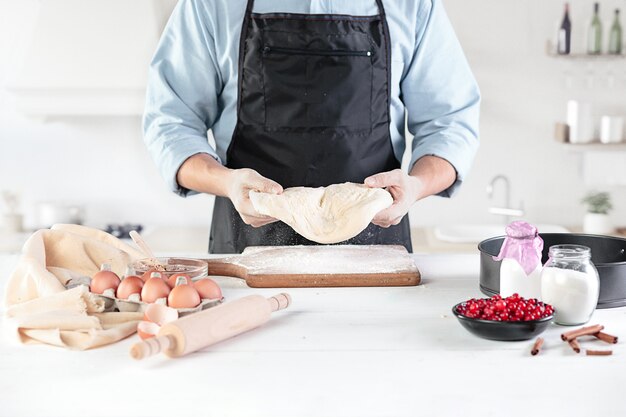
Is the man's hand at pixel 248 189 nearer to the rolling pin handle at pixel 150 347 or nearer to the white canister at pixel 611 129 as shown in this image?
the rolling pin handle at pixel 150 347

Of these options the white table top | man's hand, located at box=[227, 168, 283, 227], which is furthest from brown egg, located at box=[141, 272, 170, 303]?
man's hand, located at box=[227, 168, 283, 227]

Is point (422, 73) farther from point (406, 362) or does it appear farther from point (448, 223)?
point (448, 223)

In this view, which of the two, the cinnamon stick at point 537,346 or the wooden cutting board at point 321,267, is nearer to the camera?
the cinnamon stick at point 537,346

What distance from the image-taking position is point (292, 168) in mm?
2102

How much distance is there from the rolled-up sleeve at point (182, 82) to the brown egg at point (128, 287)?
657 millimetres

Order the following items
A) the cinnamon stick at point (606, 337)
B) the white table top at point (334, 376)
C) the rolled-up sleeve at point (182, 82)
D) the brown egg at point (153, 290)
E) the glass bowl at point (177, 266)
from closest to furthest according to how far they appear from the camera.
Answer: the white table top at point (334, 376) < the cinnamon stick at point (606, 337) < the brown egg at point (153, 290) < the glass bowl at point (177, 266) < the rolled-up sleeve at point (182, 82)

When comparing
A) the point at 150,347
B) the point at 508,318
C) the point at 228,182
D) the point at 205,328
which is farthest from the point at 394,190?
the point at 150,347

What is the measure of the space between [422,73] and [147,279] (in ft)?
3.39

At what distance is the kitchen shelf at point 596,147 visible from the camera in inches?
157

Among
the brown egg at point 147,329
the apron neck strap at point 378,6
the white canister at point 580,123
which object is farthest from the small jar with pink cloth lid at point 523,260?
the white canister at point 580,123

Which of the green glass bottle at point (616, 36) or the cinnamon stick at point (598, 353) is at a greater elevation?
the green glass bottle at point (616, 36)

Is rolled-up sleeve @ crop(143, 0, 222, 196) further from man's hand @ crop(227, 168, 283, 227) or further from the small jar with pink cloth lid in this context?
the small jar with pink cloth lid

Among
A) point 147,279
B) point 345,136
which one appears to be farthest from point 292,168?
point 147,279

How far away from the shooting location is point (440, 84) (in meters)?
2.12
